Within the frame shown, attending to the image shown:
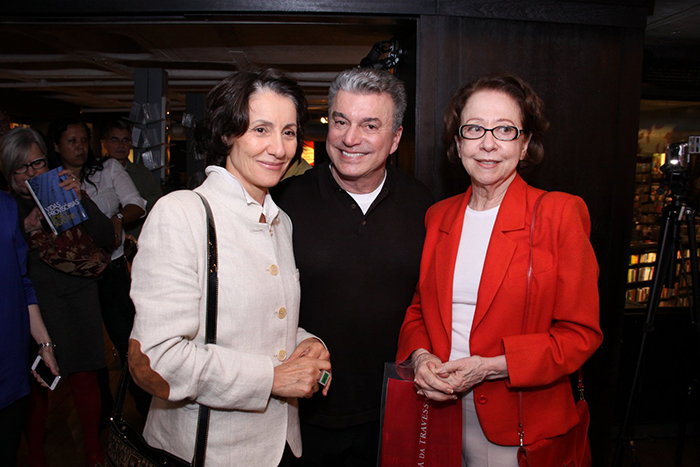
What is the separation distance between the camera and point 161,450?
50.3 inches

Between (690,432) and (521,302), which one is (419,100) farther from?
(690,432)

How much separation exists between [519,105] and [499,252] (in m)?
0.53

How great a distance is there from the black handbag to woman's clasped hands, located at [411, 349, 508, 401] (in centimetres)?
69

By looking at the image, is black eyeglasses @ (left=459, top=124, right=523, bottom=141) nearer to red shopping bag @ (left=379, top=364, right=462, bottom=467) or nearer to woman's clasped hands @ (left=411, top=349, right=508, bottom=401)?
→ woman's clasped hands @ (left=411, top=349, right=508, bottom=401)

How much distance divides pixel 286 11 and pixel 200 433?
191 cm

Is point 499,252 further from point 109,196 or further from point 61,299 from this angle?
point 109,196

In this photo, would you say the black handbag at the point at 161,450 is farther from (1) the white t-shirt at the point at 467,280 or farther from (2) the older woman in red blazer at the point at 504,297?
(1) the white t-shirt at the point at 467,280

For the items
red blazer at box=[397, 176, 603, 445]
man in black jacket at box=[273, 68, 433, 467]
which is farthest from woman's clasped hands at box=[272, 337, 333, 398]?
red blazer at box=[397, 176, 603, 445]

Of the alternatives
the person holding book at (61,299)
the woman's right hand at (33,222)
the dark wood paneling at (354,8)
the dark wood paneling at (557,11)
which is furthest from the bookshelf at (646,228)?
the woman's right hand at (33,222)

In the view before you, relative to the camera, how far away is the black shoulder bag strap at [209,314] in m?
1.26

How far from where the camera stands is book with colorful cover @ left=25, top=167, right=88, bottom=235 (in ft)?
7.78

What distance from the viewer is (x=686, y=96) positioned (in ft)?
12.3

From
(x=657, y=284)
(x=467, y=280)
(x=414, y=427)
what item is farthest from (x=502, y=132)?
(x=657, y=284)

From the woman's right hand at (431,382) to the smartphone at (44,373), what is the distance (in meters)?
1.67
